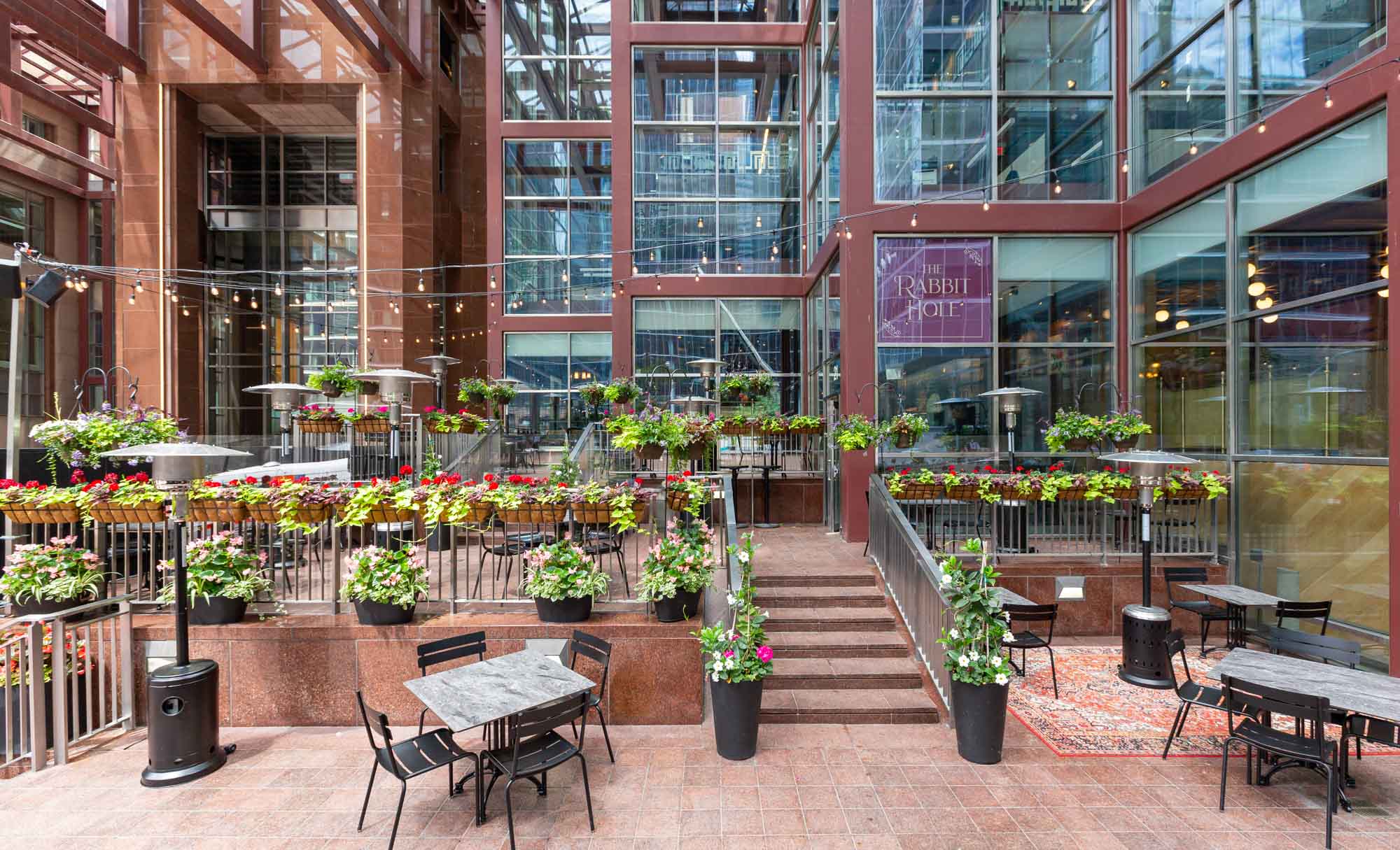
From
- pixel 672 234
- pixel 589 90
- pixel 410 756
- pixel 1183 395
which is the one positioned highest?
pixel 589 90

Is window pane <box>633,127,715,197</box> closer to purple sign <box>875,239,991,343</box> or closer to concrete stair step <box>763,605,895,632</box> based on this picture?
purple sign <box>875,239,991,343</box>

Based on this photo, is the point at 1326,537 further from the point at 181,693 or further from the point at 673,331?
the point at 673,331

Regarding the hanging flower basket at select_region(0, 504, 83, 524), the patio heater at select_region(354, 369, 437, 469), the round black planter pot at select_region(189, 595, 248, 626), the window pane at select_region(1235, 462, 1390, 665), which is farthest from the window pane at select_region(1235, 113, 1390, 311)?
the hanging flower basket at select_region(0, 504, 83, 524)

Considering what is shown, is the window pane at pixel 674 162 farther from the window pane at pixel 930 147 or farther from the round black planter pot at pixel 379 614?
the round black planter pot at pixel 379 614

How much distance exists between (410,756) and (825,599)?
458 cm

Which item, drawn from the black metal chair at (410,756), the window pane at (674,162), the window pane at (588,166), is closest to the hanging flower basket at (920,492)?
the black metal chair at (410,756)

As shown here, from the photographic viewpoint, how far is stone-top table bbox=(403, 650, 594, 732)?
3.89m

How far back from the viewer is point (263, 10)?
16.0 metres

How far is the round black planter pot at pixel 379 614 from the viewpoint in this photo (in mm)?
→ 5609

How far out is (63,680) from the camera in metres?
4.96

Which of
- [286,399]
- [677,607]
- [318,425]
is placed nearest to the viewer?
[677,607]

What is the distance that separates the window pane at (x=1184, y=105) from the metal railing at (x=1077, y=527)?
5073mm

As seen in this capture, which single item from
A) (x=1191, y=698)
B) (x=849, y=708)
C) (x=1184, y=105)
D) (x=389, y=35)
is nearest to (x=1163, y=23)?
(x=1184, y=105)

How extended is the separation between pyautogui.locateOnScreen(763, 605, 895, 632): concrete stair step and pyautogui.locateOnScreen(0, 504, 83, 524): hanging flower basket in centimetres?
685
